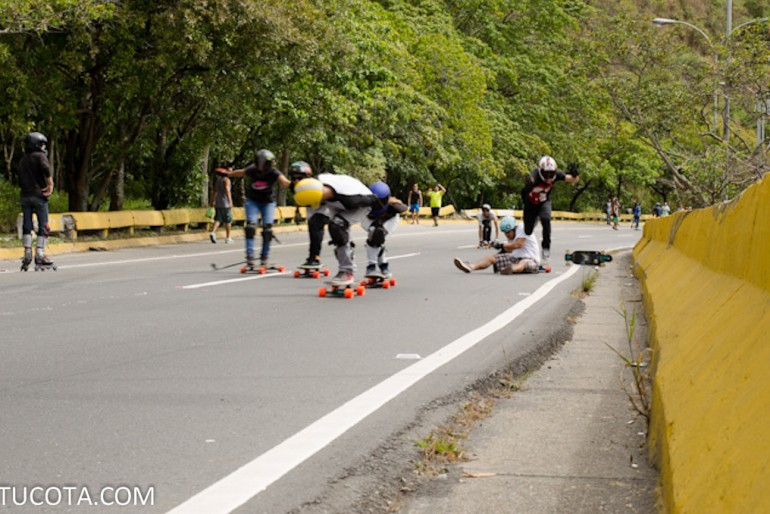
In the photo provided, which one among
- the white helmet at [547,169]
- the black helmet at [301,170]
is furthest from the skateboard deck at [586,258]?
the black helmet at [301,170]

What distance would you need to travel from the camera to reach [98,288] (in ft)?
41.9

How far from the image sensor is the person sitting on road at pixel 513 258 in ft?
54.6

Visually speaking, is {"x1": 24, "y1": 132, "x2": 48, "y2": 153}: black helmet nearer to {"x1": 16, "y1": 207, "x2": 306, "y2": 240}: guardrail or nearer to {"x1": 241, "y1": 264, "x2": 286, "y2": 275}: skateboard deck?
{"x1": 241, "y1": 264, "x2": 286, "y2": 275}: skateboard deck

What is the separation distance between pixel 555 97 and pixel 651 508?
57.5 metres

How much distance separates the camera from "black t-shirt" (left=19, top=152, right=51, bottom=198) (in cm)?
1577

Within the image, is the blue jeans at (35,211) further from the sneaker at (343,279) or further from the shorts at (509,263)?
the shorts at (509,263)

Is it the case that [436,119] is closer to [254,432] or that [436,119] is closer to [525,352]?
[525,352]

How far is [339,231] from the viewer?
12539mm

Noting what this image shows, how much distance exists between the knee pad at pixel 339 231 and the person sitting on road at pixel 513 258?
14.0 ft

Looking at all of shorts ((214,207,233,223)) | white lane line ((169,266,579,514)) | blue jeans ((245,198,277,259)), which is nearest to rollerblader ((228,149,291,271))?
blue jeans ((245,198,277,259))

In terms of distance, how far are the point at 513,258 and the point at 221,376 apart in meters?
10.5

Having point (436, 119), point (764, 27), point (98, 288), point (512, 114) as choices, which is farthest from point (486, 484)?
point (512, 114)

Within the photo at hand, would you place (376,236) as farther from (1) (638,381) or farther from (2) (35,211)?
(1) (638,381)

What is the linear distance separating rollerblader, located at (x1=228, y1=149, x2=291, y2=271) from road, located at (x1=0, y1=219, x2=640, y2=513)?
5.16 ft
